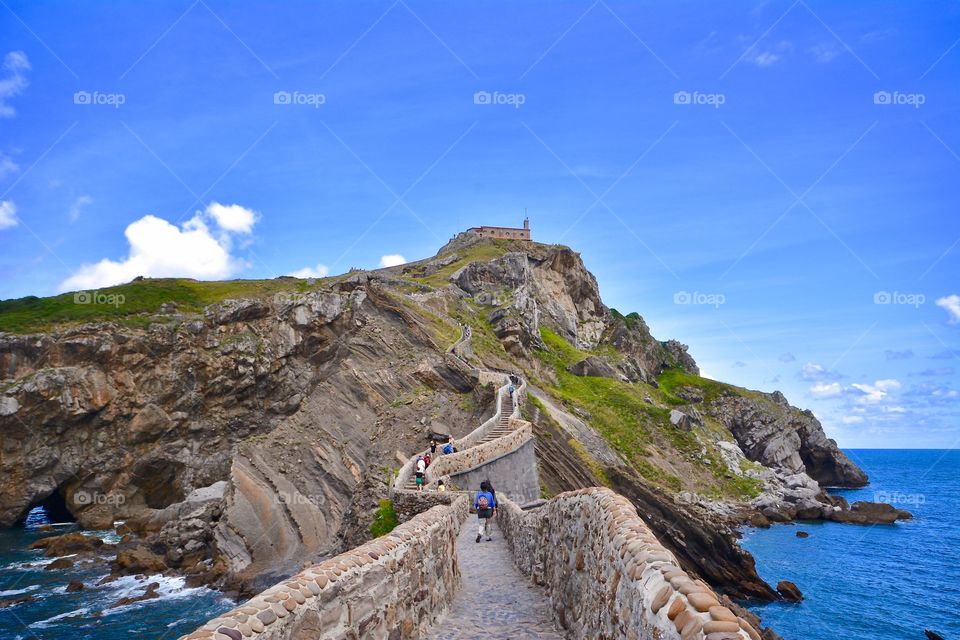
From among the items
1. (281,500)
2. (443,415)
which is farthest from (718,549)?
(281,500)

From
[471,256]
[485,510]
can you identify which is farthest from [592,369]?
[485,510]

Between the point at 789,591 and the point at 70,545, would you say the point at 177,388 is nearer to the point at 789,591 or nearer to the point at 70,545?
the point at 70,545

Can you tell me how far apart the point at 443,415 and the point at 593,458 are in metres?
12.6

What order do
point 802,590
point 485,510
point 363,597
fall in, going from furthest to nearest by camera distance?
point 802,590 → point 485,510 → point 363,597

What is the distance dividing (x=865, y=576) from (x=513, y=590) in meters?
41.4

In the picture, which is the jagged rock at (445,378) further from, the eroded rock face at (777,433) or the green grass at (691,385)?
the eroded rock face at (777,433)

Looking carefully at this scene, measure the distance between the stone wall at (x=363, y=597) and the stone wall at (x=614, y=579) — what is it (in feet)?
6.68

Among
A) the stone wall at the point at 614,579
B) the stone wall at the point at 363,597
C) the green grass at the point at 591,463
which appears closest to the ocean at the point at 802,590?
the green grass at the point at 591,463

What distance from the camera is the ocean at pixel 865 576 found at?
103ft

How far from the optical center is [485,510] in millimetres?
18797

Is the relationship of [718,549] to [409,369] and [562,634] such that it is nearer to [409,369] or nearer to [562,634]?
[409,369]

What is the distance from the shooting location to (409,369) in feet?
134

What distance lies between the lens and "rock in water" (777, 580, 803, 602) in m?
35.1

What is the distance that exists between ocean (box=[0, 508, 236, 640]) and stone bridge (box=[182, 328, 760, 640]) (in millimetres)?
20386
